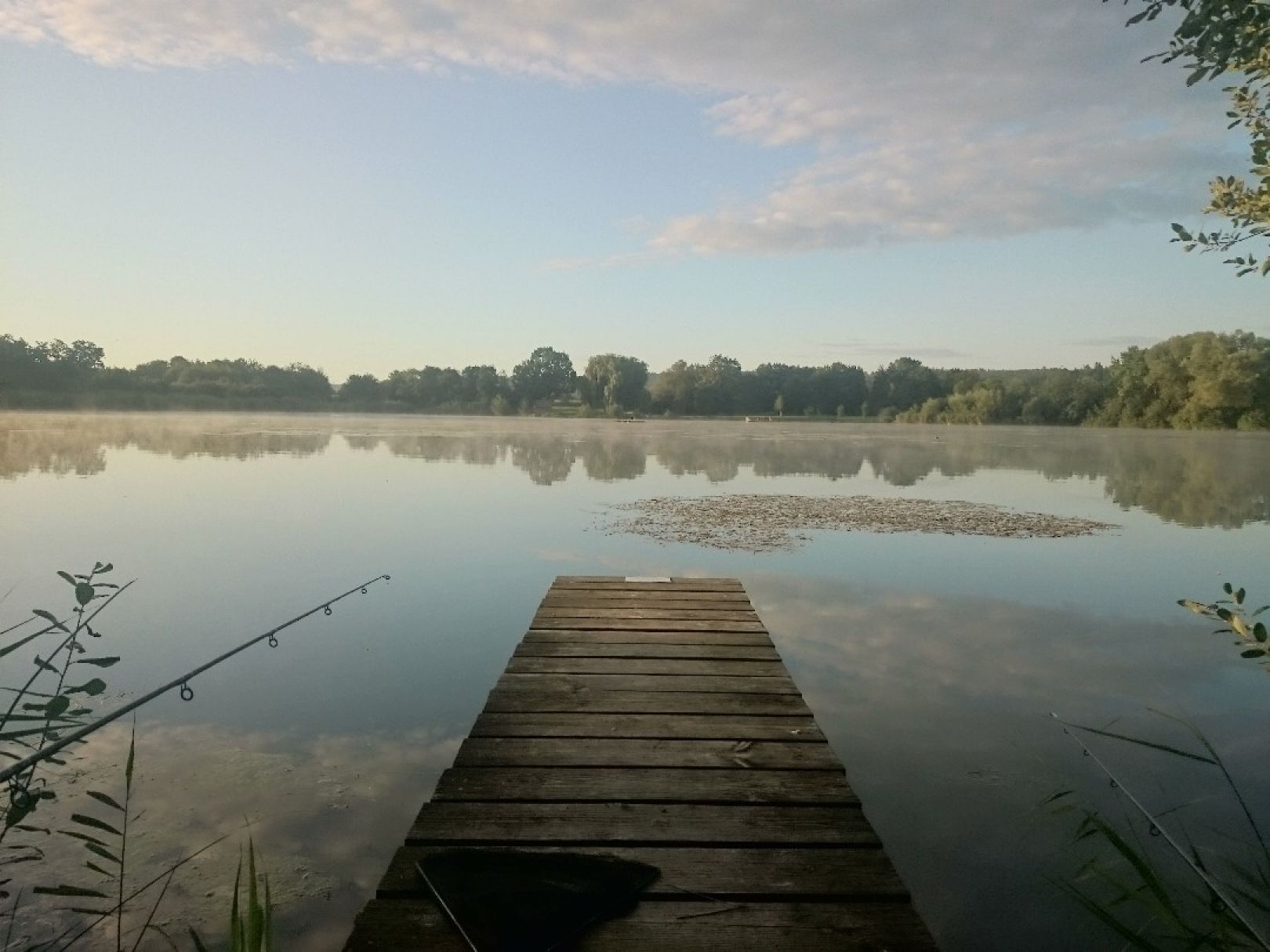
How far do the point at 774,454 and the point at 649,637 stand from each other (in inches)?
988

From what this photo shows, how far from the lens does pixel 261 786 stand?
381cm

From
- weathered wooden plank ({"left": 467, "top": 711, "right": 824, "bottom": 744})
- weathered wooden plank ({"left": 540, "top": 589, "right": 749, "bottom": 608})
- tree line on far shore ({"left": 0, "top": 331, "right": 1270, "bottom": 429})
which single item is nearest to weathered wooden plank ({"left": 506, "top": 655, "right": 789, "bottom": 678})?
weathered wooden plank ({"left": 467, "top": 711, "right": 824, "bottom": 744})

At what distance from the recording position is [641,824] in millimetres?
2648

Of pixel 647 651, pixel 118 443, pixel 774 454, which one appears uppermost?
pixel 118 443

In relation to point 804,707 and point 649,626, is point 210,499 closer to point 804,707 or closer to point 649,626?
point 649,626

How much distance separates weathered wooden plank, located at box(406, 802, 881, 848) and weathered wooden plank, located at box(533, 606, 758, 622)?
9.52 ft

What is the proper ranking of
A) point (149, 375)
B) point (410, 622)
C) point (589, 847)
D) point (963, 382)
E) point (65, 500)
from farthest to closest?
point (963, 382) → point (149, 375) → point (65, 500) → point (410, 622) → point (589, 847)

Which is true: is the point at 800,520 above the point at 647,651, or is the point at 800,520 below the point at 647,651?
below

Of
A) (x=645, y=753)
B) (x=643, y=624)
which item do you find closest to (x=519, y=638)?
(x=643, y=624)

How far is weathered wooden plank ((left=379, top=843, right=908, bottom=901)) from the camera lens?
2271 millimetres

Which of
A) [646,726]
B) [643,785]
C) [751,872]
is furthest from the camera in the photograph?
[646,726]

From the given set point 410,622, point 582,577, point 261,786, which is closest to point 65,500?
point 410,622

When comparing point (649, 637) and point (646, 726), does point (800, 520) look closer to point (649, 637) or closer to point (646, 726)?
point (649, 637)

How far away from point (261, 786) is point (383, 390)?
299 feet
